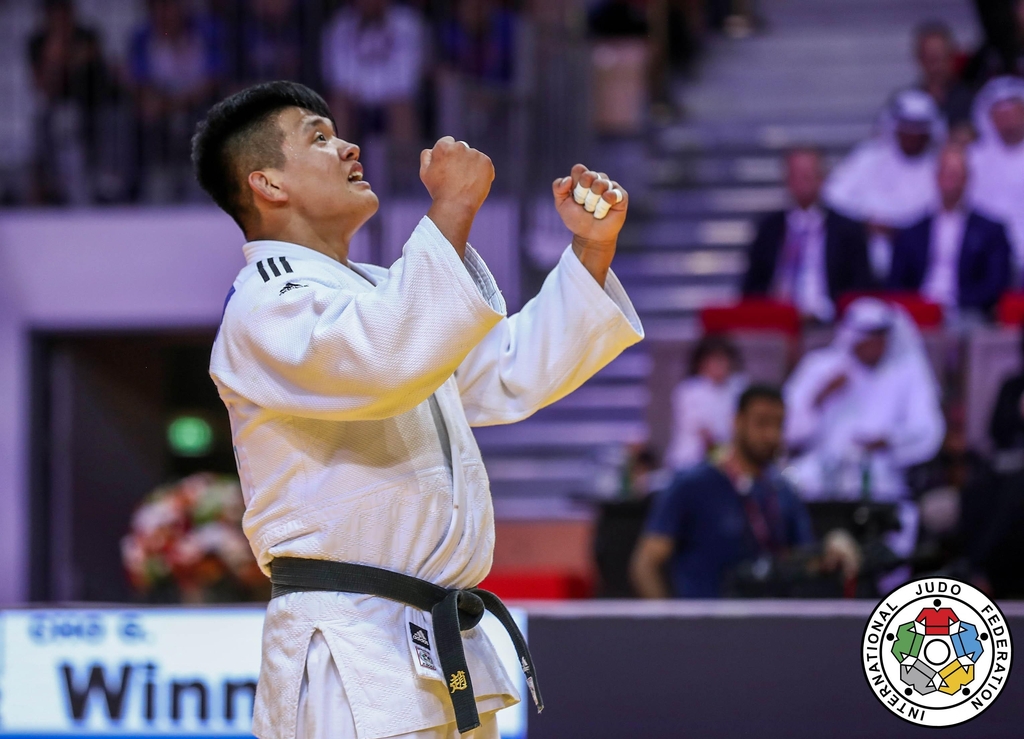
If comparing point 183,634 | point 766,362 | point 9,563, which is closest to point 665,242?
point 766,362

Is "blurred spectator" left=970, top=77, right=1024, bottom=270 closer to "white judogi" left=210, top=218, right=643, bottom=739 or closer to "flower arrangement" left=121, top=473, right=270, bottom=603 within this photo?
"flower arrangement" left=121, top=473, right=270, bottom=603

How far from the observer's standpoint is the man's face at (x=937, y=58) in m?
10.1

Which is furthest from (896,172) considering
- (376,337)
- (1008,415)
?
(376,337)

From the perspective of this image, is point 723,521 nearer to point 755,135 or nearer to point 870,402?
point 870,402

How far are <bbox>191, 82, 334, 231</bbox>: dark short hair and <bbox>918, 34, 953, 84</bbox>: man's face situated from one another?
8.08m

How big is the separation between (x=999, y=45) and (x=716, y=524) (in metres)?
6.04

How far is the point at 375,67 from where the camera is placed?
10.2m

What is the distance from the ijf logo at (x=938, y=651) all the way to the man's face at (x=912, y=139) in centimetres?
653

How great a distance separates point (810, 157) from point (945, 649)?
21.2ft

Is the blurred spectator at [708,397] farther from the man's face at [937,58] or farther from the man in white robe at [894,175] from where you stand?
the man's face at [937,58]

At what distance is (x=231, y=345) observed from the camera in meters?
2.54

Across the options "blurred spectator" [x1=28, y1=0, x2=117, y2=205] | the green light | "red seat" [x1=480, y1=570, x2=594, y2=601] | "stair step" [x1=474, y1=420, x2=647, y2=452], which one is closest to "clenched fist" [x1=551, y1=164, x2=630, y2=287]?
"red seat" [x1=480, y1=570, x2=594, y2=601]

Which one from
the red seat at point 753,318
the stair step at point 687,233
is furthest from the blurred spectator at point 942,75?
the red seat at point 753,318

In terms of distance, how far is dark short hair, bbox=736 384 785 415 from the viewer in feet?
19.1
